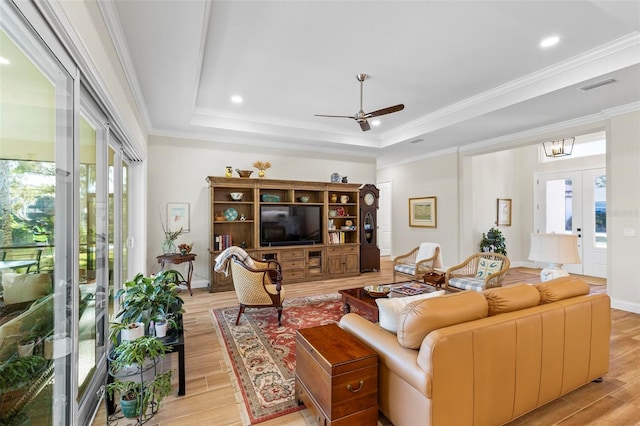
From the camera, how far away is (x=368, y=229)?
22.4 ft

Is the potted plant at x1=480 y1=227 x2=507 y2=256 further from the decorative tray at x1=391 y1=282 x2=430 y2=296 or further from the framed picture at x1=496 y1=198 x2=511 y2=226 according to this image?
the decorative tray at x1=391 y1=282 x2=430 y2=296

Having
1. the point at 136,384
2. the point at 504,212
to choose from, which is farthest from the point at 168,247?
the point at 504,212

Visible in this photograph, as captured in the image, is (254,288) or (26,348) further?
(254,288)

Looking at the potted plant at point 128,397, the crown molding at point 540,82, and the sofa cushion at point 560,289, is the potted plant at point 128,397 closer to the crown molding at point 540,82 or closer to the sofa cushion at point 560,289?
the sofa cushion at point 560,289

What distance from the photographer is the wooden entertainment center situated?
5.33 meters

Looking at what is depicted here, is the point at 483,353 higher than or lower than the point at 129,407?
higher

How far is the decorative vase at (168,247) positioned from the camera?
5023 mm

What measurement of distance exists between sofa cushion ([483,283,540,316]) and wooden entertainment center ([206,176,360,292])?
4106 mm

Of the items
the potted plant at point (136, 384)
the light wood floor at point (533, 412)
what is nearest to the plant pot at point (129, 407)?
the potted plant at point (136, 384)

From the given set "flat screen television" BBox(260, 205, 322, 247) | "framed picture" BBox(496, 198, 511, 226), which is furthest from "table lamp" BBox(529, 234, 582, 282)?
"framed picture" BBox(496, 198, 511, 226)

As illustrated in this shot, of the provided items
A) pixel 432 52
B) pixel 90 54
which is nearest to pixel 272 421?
pixel 90 54

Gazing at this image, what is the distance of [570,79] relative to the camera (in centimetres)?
346

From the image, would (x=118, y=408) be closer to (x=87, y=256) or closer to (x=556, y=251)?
(x=87, y=256)

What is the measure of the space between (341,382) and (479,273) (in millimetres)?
3572
